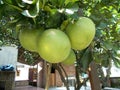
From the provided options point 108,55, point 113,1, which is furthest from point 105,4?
point 108,55

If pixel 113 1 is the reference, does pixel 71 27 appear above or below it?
below

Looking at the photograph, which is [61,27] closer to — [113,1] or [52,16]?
[52,16]

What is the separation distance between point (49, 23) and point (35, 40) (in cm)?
6

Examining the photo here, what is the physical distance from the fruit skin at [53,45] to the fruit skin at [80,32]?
0.03 m

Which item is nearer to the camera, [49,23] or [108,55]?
[49,23]

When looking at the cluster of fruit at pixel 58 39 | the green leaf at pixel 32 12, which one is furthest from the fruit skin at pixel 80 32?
the green leaf at pixel 32 12

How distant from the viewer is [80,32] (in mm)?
651

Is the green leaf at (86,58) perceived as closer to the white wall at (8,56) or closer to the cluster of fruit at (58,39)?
the cluster of fruit at (58,39)

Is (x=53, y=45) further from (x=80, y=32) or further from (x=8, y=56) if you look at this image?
(x=8, y=56)

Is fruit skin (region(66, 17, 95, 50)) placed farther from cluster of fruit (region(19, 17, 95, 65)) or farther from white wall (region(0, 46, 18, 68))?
white wall (region(0, 46, 18, 68))

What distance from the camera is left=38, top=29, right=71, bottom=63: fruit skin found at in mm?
605

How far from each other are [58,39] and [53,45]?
20 millimetres

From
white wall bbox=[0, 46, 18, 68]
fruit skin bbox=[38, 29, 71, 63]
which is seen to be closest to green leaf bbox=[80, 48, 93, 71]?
fruit skin bbox=[38, 29, 71, 63]

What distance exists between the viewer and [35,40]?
2.21 ft
